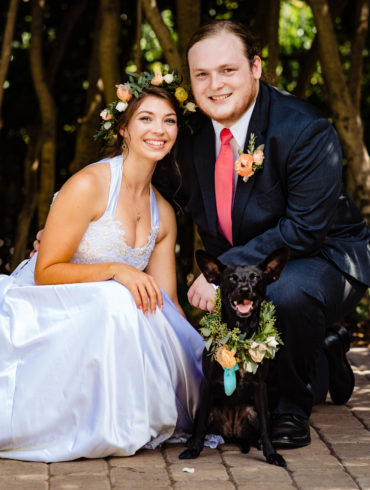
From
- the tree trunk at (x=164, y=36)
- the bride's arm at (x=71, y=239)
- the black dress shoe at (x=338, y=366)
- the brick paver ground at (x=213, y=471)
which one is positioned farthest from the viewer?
the tree trunk at (x=164, y=36)

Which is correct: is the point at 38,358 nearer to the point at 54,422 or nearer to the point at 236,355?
the point at 54,422

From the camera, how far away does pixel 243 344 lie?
3.71 meters

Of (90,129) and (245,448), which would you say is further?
(90,129)

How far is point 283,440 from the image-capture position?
384 cm

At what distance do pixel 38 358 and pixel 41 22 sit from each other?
3.88m

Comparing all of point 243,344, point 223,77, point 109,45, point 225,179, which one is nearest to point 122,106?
point 223,77

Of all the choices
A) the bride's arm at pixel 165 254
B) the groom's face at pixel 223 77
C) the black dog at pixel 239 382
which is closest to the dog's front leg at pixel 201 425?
the black dog at pixel 239 382

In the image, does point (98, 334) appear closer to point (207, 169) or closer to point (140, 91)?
point (207, 169)

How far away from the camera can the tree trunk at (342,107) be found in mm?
5996

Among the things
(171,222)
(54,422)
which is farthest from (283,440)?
(171,222)

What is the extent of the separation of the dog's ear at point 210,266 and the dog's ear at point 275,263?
0.63 feet

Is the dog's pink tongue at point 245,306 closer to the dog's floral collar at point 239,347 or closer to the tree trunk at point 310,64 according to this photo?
the dog's floral collar at point 239,347

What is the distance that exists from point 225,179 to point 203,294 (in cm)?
62

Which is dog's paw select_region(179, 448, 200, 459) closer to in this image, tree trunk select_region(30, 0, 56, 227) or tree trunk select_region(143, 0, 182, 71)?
tree trunk select_region(143, 0, 182, 71)
